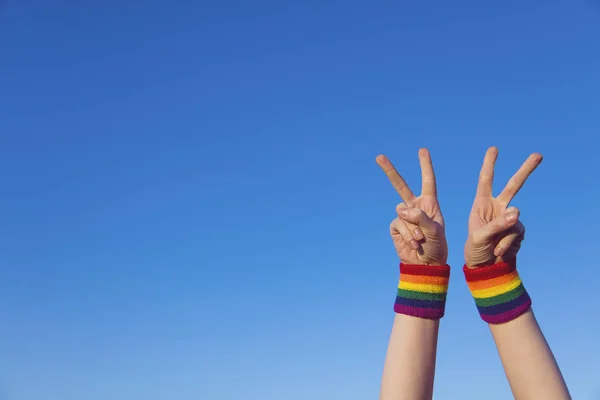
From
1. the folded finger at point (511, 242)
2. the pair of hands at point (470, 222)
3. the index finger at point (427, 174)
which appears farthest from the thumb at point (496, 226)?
the index finger at point (427, 174)

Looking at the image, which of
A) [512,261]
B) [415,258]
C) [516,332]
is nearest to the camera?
[516,332]

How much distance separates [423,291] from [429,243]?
408 millimetres

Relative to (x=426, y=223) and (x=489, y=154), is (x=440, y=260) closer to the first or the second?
(x=426, y=223)

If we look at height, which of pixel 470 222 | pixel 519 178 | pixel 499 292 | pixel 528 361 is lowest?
pixel 528 361

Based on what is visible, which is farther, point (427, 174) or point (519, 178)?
point (427, 174)

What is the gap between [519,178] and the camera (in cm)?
724

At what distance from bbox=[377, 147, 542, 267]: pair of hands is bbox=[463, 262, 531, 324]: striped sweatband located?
0.26 feet

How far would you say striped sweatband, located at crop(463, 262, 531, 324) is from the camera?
704 centimetres

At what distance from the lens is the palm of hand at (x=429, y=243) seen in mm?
7070

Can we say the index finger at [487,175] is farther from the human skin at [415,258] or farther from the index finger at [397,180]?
the index finger at [397,180]

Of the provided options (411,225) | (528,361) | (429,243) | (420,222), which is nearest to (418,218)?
(420,222)

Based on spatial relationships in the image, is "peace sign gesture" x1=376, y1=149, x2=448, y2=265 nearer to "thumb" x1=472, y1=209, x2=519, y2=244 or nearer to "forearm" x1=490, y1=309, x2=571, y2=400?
"thumb" x1=472, y1=209, x2=519, y2=244

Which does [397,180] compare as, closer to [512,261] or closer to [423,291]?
[423,291]

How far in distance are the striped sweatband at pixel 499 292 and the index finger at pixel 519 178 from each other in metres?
0.56
